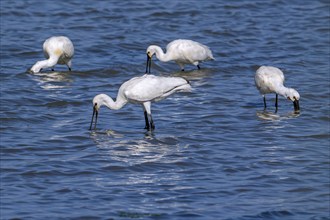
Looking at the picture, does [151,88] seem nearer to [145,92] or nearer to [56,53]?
[145,92]

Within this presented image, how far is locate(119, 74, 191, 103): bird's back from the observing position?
1451cm

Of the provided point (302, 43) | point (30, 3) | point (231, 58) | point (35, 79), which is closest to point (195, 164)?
point (35, 79)

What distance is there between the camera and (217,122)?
50.0ft

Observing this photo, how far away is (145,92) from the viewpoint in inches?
572

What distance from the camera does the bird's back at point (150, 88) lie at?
571 inches

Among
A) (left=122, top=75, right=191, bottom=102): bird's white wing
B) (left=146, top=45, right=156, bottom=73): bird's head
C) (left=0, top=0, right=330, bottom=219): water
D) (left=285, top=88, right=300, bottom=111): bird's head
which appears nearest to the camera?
(left=0, top=0, right=330, bottom=219): water

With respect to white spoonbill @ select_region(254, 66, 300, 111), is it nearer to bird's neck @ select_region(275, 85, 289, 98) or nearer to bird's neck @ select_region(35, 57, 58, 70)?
bird's neck @ select_region(275, 85, 289, 98)

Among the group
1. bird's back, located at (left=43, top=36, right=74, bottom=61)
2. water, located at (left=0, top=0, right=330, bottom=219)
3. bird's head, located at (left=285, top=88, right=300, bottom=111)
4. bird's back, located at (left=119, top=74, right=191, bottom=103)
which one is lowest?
water, located at (left=0, top=0, right=330, bottom=219)

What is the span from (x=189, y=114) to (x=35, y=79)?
3626mm

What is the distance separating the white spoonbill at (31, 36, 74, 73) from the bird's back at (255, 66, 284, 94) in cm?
416

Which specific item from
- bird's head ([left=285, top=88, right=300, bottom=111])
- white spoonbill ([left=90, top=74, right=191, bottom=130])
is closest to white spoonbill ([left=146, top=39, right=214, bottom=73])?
bird's head ([left=285, top=88, right=300, bottom=111])

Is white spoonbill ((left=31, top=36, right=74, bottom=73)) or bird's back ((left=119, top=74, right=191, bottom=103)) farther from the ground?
bird's back ((left=119, top=74, right=191, bottom=103))

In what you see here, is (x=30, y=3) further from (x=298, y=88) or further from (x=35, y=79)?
(x=298, y=88)

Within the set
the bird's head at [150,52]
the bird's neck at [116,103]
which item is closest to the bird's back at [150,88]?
the bird's neck at [116,103]
